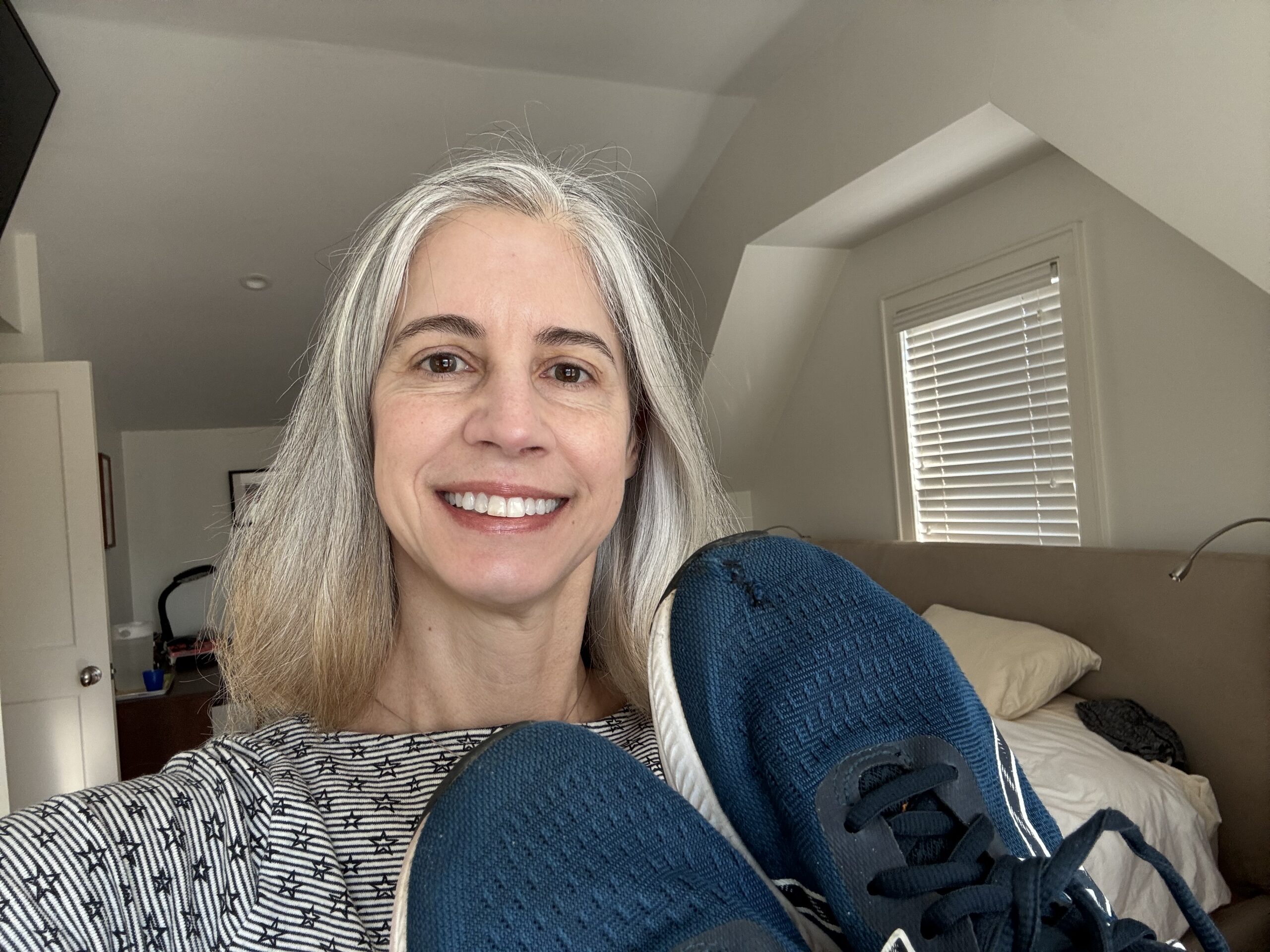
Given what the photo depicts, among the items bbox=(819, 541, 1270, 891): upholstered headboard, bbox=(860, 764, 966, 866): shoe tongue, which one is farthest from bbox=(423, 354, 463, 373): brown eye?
bbox=(819, 541, 1270, 891): upholstered headboard

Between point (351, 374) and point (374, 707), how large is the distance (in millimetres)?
361

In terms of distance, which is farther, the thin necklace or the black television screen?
the black television screen

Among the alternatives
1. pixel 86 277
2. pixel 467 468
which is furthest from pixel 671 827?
pixel 86 277

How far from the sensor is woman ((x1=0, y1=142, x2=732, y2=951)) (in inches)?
25.6

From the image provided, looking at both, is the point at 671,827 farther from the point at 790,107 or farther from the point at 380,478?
the point at 790,107

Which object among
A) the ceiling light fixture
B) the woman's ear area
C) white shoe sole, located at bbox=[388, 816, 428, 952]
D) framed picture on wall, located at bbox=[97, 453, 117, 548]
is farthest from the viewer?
framed picture on wall, located at bbox=[97, 453, 117, 548]

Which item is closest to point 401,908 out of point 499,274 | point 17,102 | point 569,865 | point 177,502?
point 569,865

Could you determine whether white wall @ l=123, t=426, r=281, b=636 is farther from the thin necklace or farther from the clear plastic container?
the thin necklace

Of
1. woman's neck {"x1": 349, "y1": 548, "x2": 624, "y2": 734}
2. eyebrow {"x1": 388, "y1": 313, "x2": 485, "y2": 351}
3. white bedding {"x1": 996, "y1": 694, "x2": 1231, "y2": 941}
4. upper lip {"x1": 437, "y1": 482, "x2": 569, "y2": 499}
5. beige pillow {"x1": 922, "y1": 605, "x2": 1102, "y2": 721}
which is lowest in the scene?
white bedding {"x1": 996, "y1": 694, "x2": 1231, "y2": 941}

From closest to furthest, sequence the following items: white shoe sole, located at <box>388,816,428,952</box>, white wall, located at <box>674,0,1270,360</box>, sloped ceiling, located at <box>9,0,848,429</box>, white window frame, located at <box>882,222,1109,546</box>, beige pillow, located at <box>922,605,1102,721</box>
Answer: white shoe sole, located at <box>388,816,428,952</box> → white wall, located at <box>674,0,1270,360</box> → beige pillow, located at <box>922,605,1102,721</box> → white window frame, located at <box>882,222,1109,546</box> → sloped ceiling, located at <box>9,0,848,429</box>

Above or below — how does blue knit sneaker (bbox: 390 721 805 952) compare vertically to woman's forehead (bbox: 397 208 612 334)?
below

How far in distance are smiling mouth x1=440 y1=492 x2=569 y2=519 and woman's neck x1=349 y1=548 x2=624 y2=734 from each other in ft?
0.35

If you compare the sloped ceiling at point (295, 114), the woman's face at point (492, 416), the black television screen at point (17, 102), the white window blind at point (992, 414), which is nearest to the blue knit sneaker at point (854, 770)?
the woman's face at point (492, 416)

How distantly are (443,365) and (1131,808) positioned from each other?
1895mm
